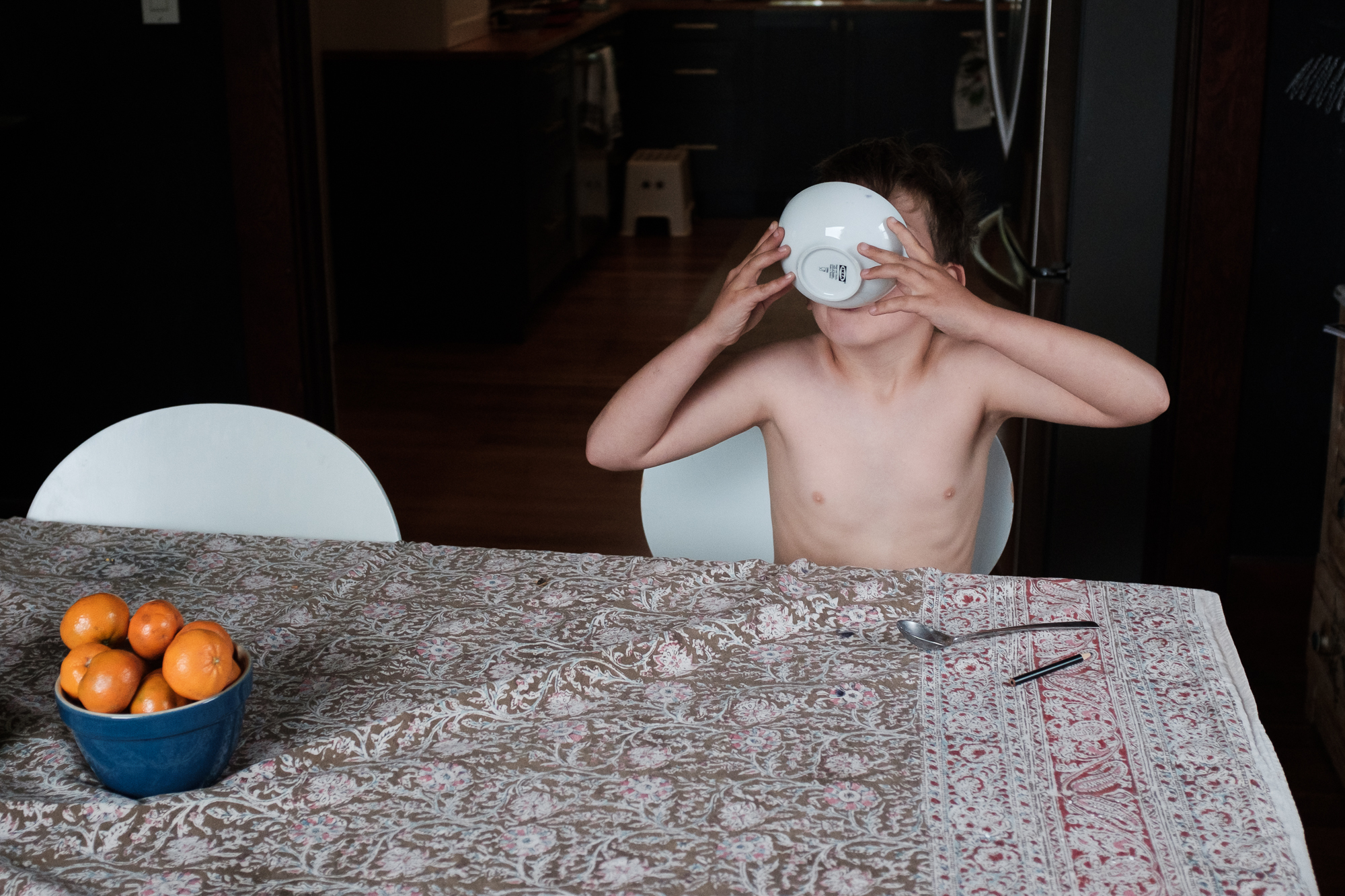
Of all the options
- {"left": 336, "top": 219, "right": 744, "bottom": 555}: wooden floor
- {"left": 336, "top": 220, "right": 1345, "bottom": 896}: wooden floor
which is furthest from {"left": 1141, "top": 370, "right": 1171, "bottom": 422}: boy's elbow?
{"left": 336, "top": 219, "right": 744, "bottom": 555}: wooden floor

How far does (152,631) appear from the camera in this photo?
0.77 metres

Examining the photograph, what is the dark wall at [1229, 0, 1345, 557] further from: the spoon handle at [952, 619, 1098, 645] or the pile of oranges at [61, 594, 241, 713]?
the pile of oranges at [61, 594, 241, 713]

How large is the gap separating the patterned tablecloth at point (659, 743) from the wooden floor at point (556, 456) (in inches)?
37.1

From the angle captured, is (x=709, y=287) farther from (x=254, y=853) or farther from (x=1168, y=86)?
(x=254, y=853)

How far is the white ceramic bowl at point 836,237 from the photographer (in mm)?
977

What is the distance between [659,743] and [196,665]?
285 mm

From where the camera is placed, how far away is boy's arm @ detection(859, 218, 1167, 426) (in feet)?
3.27

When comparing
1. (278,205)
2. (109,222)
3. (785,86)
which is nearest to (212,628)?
(278,205)

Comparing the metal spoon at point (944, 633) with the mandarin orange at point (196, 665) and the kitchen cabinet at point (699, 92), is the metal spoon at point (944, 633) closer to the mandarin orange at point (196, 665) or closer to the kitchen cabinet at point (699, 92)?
the mandarin orange at point (196, 665)

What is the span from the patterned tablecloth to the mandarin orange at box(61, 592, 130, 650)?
0.28ft

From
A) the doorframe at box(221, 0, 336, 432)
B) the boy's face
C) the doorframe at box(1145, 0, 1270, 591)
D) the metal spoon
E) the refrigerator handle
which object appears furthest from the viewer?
the doorframe at box(221, 0, 336, 432)

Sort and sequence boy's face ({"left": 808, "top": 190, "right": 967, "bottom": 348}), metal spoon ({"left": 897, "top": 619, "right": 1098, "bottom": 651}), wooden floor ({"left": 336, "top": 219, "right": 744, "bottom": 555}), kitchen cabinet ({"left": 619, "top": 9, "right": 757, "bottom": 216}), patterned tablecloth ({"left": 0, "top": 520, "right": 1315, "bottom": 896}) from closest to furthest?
patterned tablecloth ({"left": 0, "top": 520, "right": 1315, "bottom": 896}) < metal spoon ({"left": 897, "top": 619, "right": 1098, "bottom": 651}) < boy's face ({"left": 808, "top": 190, "right": 967, "bottom": 348}) < wooden floor ({"left": 336, "top": 219, "right": 744, "bottom": 555}) < kitchen cabinet ({"left": 619, "top": 9, "right": 757, "bottom": 216})

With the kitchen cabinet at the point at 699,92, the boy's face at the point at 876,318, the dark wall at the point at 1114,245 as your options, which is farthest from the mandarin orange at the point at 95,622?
the kitchen cabinet at the point at 699,92

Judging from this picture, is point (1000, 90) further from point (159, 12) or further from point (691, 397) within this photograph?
point (159, 12)
